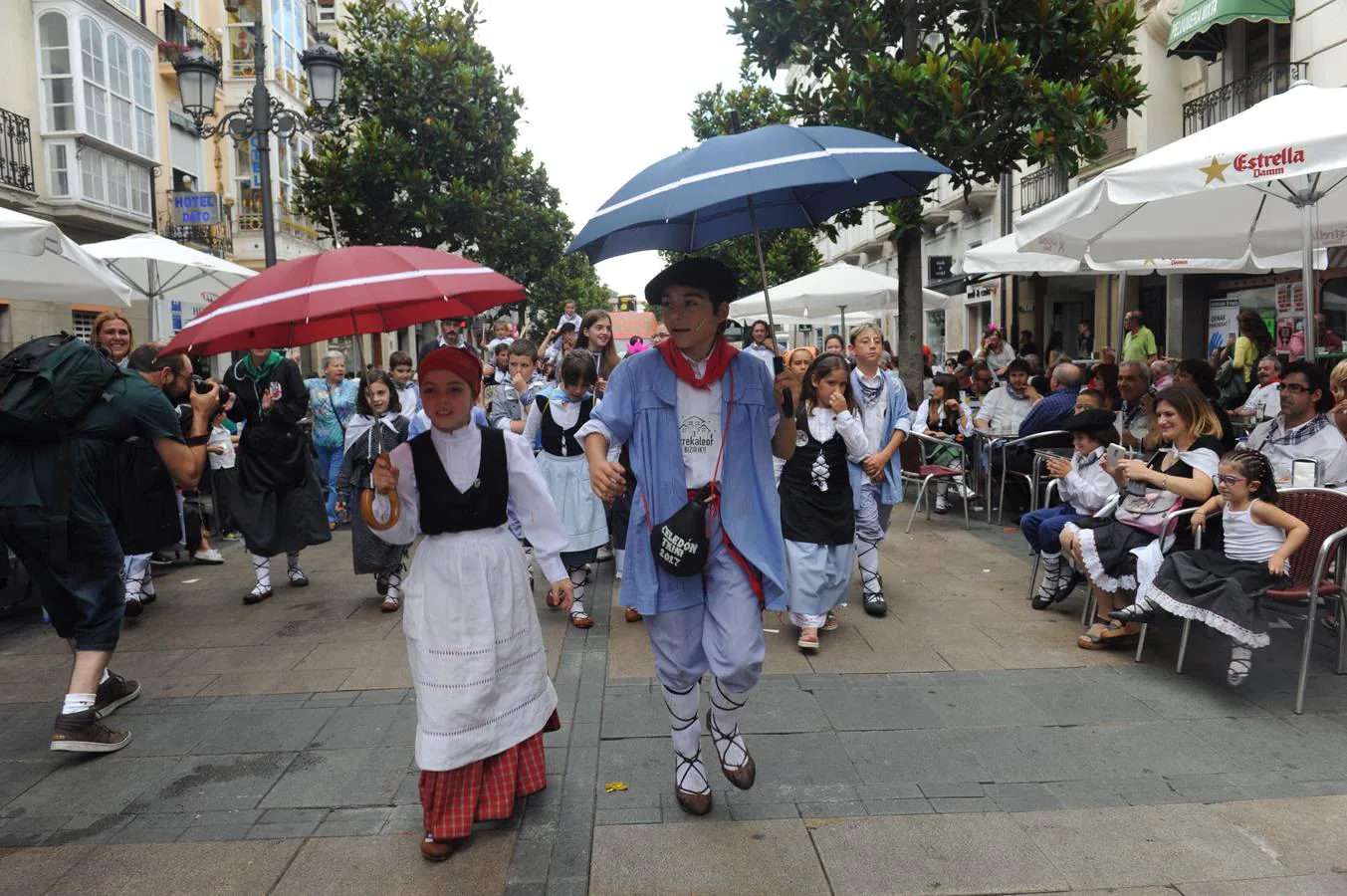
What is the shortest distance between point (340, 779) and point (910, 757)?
7.40ft

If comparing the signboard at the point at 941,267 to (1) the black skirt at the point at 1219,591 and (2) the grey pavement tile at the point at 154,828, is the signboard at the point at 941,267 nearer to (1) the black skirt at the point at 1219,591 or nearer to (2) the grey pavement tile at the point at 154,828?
(1) the black skirt at the point at 1219,591

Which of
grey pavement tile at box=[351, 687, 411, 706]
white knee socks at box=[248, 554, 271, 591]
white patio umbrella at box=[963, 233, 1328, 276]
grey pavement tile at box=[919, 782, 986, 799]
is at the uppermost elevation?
white patio umbrella at box=[963, 233, 1328, 276]

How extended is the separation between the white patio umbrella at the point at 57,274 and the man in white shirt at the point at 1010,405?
756cm

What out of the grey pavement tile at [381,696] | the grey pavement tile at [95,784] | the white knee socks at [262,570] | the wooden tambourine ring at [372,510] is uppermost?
the wooden tambourine ring at [372,510]

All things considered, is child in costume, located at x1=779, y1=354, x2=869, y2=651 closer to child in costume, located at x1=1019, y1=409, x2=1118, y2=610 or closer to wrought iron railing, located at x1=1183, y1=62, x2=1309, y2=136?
child in costume, located at x1=1019, y1=409, x2=1118, y2=610

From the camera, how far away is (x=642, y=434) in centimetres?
342

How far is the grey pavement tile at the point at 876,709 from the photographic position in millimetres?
4336

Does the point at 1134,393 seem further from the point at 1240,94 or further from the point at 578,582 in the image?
the point at 1240,94

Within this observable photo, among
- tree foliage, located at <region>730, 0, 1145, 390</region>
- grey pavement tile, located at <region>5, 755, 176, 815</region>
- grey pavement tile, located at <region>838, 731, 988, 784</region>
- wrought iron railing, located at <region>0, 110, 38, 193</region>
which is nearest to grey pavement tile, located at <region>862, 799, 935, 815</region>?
grey pavement tile, located at <region>838, 731, 988, 784</region>

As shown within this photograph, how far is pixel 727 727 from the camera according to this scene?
3.57 m

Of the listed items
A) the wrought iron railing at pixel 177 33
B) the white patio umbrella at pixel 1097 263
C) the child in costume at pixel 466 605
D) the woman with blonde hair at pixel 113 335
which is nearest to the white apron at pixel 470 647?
the child in costume at pixel 466 605

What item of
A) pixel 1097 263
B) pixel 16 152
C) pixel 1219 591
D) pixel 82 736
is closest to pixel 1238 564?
pixel 1219 591

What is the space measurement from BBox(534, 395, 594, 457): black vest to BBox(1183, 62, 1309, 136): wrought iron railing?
1103cm

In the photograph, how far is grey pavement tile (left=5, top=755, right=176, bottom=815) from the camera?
375 cm
